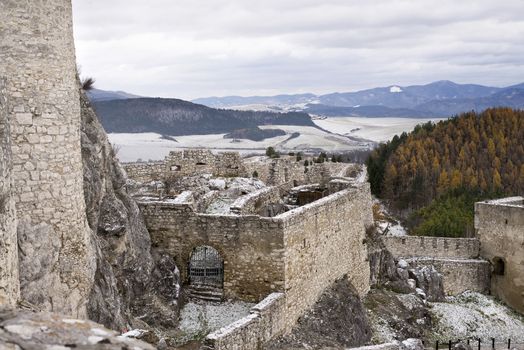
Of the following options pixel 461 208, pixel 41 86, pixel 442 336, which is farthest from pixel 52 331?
pixel 461 208

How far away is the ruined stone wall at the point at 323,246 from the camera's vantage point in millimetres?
17312

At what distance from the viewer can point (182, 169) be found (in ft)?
83.4

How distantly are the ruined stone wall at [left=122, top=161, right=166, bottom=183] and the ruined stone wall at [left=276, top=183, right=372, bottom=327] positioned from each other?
308 inches

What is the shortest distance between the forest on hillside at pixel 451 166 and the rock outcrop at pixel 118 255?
38.1 m

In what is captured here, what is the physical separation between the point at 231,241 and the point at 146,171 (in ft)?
27.8

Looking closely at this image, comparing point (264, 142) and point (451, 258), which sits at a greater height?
point (264, 142)

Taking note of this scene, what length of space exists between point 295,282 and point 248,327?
3.28 metres

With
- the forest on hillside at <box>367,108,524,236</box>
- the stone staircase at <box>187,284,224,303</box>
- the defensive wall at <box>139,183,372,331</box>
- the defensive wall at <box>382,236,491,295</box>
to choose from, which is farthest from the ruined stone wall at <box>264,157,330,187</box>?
the forest on hillside at <box>367,108,524,236</box>

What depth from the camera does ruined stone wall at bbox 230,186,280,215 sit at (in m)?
18.8

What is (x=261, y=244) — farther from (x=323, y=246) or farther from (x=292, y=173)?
(x=292, y=173)

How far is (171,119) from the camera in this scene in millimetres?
108938

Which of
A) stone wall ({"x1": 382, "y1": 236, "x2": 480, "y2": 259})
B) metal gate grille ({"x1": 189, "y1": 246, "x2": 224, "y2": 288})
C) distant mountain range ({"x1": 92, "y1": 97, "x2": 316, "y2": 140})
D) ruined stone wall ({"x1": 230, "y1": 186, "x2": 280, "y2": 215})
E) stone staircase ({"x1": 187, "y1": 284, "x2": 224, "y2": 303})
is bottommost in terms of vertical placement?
stone wall ({"x1": 382, "y1": 236, "x2": 480, "y2": 259})

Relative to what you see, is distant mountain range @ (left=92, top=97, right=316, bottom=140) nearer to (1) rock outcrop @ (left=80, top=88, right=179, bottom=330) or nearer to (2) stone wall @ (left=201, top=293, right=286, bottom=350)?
(1) rock outcrop @ (left=80, top=88, right=179, bottom=330)

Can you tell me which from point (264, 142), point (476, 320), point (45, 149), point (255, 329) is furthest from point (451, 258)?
point (264, 142)
